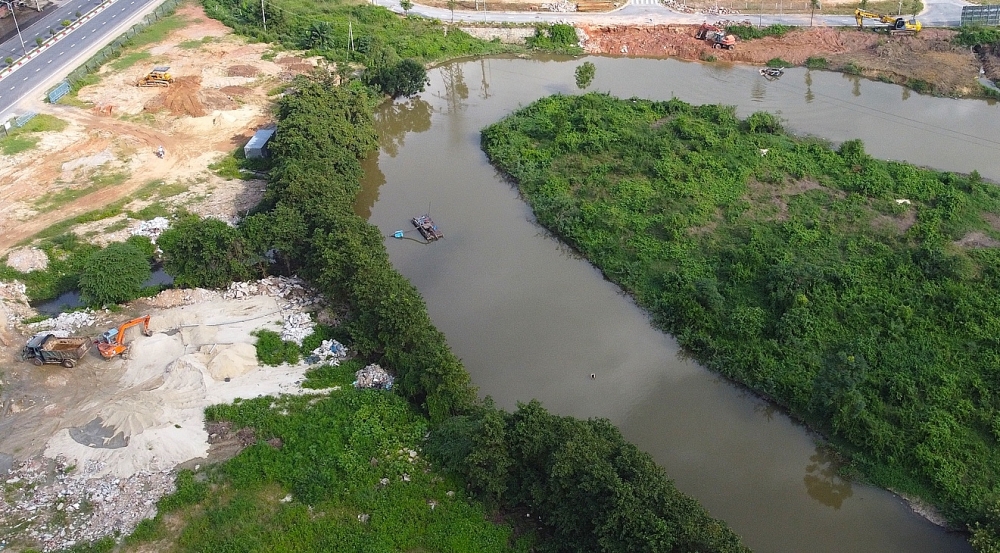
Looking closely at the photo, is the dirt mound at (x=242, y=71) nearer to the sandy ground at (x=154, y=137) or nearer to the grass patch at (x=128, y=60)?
the sandy ground at (x=154, y=137)

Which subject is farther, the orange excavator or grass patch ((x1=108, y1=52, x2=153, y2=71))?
grass patch ((x1=108, y1=52, x2=153, y2=71))

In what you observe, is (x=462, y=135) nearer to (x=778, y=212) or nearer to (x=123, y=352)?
(x=778, y=212)

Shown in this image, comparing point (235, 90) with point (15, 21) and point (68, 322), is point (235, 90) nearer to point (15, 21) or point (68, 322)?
point (15, 21)

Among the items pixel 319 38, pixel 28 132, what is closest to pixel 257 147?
pixel 28 132

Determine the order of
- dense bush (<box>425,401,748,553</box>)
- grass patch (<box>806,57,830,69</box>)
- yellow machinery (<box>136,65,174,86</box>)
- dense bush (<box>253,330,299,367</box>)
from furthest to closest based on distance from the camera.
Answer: grass patch (<box>806,57,830,69</box>) < yellow machinery (<box>136,65,174,86</box>) < dense bush (<box>253,330,299,367</box>) < dense bush (<box>425,401,748,553</box>)

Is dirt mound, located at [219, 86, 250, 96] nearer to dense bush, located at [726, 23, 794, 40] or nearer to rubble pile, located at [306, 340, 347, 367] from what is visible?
rubble pile, located at [306, 340, 347, 367]

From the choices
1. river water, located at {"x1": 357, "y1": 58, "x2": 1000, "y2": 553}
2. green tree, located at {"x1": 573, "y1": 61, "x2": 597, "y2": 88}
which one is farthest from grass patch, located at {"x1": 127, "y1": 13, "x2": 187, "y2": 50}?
green tree, located at {"x1": 573, "y1": 61, "x2": 597, "y2": 88}

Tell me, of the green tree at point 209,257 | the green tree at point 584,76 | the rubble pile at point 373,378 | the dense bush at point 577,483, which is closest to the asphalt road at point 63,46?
the green tree at point 209,257
